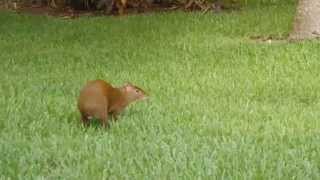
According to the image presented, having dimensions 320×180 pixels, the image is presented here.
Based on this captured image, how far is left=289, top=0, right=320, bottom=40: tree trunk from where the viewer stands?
9.97 m

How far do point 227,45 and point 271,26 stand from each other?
6.15ft

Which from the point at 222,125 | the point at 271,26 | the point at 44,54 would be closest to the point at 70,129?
the point at 222,125

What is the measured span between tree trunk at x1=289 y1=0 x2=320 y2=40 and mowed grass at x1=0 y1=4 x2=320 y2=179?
1.97 feet

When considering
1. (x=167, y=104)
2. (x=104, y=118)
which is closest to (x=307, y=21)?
(x=167, y=104)

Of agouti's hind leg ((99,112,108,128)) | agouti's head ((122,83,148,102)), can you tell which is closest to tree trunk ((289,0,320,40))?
agouti's head ((122,83,148,102))

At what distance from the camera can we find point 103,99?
5.15m

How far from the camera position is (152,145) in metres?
4.99

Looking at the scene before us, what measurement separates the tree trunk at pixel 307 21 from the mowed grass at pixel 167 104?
1.97 feet

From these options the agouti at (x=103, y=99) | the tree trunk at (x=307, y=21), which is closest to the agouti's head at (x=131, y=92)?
the agouti at (x=103, y=99)

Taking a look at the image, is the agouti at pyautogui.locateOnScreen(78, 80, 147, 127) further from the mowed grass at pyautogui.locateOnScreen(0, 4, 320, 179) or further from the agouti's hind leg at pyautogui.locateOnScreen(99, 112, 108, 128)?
the mowed grass at pyautogui.locateOnScreen(0, 4, 320, 179)

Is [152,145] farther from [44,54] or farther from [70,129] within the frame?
[44,54]

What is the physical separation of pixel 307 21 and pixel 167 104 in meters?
4.21

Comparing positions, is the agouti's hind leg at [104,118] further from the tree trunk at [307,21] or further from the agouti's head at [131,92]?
the tree trunk at [307,21]

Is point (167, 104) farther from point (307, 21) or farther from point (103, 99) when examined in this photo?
point (307, 21)
